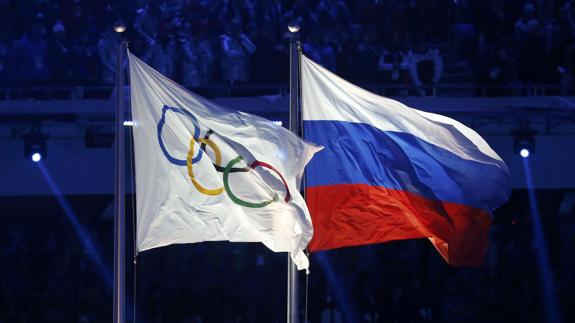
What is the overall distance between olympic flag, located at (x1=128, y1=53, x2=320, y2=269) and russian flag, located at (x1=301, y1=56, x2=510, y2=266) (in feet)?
2.24

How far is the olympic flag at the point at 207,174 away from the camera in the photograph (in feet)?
38.9

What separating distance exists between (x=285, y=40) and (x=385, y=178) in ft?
26.8

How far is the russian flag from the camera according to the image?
12516 mm

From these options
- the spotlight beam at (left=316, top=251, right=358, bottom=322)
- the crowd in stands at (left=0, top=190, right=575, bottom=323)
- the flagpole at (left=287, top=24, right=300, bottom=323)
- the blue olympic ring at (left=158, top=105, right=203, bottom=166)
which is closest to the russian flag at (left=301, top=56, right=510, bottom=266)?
the flagpole at (left=287, top=24, right=300, bottom=323)

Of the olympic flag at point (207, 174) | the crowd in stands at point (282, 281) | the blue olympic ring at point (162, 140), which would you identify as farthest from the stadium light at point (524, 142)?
the blue olympic ring at point (162, 140)

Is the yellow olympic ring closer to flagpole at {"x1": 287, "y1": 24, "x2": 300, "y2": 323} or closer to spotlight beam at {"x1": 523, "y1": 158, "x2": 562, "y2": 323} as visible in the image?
flagpole at {"x1": 287, "y1": 24, "x2": 300, "y2": 323}

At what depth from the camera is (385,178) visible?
12.6m

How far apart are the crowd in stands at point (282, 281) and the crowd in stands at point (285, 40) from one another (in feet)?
8.17

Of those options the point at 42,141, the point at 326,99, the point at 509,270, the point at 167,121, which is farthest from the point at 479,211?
the point at 42,141

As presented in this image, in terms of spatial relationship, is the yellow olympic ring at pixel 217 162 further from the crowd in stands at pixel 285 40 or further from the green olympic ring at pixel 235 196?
the crowd in stands at pixel 285 40

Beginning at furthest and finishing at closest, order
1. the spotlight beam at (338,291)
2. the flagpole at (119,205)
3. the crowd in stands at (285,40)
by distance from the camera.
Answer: the crowd in stands at (285,40) → the spotlight beam at (338,291) → the flagpole at (119,205)

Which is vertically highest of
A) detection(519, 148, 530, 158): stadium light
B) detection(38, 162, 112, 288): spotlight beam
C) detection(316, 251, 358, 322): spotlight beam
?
detection(519, 148, 530, 158): stadium light

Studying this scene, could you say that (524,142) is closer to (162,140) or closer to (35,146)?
(35,146)

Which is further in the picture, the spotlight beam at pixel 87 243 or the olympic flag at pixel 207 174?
the spotlight beam at pixel 87 243
